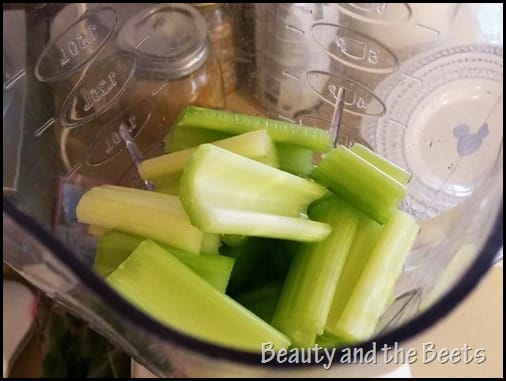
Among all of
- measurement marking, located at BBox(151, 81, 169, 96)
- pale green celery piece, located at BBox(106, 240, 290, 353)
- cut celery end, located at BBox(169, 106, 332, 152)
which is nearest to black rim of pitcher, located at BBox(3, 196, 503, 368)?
pale green celery piece, located at BBox(106, 240, 290, 353)

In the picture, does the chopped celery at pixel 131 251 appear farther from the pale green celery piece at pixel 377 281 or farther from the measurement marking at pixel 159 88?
the measurement marking at pixel 159 88

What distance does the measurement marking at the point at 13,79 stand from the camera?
51 centimetres

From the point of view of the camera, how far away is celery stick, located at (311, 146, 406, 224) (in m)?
0.46

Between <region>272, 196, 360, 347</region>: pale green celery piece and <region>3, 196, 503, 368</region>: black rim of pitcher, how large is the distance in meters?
0.11

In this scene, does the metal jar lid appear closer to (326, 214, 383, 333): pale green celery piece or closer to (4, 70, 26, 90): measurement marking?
(4, 70, 26, 90): measurement marking

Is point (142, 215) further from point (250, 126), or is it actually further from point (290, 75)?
point (290, 75)

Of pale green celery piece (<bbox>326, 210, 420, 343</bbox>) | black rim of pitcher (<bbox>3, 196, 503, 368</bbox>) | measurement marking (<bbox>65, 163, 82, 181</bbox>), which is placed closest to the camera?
black rim of pitcher (<bbox>3, 196, 503, 368</bbox>)

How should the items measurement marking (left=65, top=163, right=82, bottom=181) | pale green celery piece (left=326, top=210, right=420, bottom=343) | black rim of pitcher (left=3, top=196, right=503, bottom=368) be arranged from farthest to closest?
measurement marking (left=65, top=163, right=82, bottom=181), pale green celery piece (left=326, top=210, right=420, bottom=343), black rim of pitcher (left=3, top=196, right=503, bottom=368)

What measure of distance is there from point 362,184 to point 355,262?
0.17ft

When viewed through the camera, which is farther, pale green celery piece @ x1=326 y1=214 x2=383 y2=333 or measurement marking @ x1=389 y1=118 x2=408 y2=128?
measurement marking @ x1=389 y1=118 x2=408 y2=128

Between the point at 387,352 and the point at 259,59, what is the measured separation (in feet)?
1.08

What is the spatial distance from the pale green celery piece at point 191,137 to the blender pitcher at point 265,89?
52 mm

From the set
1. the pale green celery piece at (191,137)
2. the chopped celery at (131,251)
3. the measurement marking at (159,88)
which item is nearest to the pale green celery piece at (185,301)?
the chopped celery at (131,251)

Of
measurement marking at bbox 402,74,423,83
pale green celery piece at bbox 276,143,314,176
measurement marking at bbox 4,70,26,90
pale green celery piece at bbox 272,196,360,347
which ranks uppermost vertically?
measurement marking at bbox 4,70,26,90
